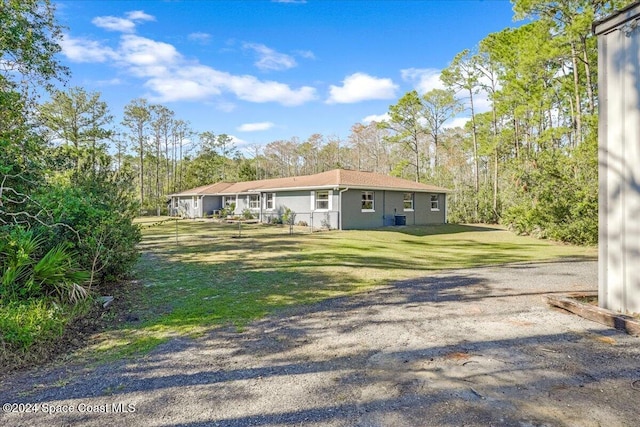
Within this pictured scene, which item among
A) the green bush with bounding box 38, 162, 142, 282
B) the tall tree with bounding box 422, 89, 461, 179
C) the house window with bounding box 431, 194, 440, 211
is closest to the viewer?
the green bush with bounding box 38, 162, 142, 282


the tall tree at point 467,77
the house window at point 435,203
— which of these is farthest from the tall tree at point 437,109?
the house window at point 435,203

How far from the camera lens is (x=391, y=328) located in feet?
14.0

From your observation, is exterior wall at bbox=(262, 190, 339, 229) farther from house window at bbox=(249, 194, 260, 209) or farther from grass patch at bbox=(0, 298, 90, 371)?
grass patch at bbox=(0, 298, 90, 371)

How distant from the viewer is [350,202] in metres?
19.4

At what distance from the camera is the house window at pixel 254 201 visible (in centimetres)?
2649

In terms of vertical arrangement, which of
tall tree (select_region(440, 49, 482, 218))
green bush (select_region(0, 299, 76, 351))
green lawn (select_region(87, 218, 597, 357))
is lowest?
green lawn (select_region(87, 218, 597, 357))

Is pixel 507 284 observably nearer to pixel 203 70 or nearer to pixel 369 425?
pixel 369 425

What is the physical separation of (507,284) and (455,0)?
1131cm

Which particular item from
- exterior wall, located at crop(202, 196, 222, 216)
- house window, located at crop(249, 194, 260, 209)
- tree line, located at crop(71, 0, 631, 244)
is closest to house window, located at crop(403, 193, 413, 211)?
tree line, located at crop(71, 0, 631, 244)

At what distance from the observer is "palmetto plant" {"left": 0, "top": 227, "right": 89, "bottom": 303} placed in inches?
170

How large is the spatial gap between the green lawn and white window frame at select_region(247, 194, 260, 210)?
11344 millimetres

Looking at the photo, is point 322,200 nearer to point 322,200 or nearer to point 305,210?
point 322,200

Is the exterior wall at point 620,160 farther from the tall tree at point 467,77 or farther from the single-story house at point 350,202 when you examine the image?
the tall tree at point 467,77

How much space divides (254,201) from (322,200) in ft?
28.0
